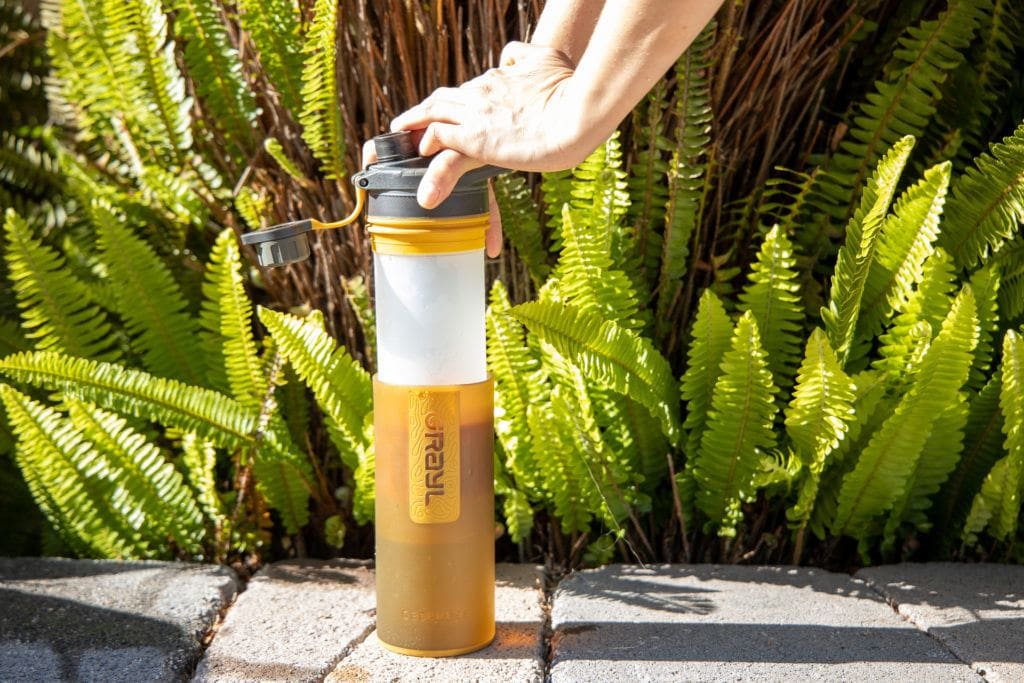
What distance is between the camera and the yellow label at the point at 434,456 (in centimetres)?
177

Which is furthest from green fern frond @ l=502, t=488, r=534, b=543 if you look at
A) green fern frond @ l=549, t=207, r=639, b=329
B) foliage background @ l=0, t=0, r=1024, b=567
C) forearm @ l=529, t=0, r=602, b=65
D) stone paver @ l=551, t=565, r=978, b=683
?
forearm @ l=529, t=0, r=602, b=65

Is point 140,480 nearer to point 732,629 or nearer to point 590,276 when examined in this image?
point 590,276

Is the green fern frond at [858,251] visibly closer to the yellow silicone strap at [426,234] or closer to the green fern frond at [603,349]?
the green fern frond at [603,349]

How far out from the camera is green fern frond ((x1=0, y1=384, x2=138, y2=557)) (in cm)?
220

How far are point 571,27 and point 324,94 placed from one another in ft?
2.16

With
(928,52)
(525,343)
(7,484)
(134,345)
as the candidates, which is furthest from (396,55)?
(7,484)

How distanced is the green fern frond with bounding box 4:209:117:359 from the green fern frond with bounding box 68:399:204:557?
24cm

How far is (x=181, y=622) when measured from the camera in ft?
6.41

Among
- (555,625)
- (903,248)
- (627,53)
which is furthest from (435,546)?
(903,248)

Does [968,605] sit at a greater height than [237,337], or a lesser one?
lesser

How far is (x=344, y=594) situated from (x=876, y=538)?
113cm

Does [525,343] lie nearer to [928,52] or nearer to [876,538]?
[876,538]

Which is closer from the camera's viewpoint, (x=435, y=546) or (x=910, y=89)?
(x=435, y=546)

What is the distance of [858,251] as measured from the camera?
2.14 m
